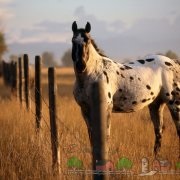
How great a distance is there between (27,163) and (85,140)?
2.07 meters

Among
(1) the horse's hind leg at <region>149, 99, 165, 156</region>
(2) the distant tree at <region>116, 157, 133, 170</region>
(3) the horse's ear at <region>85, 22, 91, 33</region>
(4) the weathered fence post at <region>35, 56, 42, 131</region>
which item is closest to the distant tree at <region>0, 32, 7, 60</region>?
(4) the weathered fence post at <region>35, 56, 42, 131</region>

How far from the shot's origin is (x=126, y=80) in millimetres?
7211

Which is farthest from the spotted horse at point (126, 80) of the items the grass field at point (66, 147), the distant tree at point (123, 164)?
the distant tree at point (123, 164)

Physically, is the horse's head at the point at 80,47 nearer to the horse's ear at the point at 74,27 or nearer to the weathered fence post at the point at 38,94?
the horse's ear at the point at 74,27

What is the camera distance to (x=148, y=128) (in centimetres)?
934

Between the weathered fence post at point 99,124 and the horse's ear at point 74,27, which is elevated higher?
the horse's ear at point 74,27

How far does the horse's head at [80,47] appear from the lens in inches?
248

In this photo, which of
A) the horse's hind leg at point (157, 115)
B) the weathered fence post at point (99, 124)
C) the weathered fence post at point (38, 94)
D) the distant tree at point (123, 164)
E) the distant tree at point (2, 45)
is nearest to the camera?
the weathered fence post at point (99, 124)

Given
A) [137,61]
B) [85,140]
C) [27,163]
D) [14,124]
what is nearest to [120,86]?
[137,61]

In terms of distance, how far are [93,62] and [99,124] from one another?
10.8ft

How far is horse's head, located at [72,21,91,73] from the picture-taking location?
6289 millimetres

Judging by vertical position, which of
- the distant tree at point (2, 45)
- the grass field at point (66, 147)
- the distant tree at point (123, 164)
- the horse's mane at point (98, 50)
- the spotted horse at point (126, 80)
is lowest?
the distant tree at point (123, 164)

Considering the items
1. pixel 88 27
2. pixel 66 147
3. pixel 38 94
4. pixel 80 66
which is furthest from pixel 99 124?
pixel 38 94

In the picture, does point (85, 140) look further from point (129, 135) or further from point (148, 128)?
point (148, 128)
